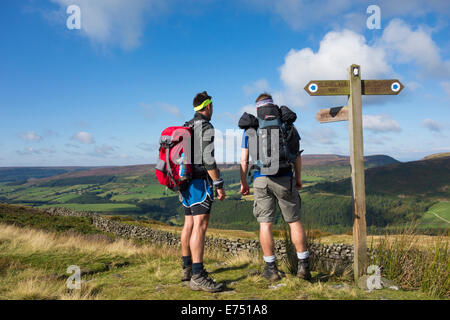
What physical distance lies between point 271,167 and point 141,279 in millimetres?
3073

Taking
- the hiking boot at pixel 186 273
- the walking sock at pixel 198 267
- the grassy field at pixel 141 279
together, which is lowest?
the grassy field at pixel 141 279

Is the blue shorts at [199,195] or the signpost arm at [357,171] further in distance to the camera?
the signpost arm at [357,171]

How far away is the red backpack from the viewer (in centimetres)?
405

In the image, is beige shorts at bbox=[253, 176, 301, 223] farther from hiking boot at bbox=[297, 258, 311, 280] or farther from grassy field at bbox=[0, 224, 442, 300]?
grassy field at bbox=[0, 224, 442, 300]

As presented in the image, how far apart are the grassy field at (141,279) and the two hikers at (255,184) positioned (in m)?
0.34

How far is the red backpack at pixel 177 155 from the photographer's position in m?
4.05

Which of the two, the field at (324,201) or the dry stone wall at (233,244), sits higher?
the dry stone wall at (233,244)

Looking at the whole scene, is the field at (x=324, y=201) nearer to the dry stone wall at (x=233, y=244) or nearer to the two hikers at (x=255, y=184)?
the dry stone wall at (x=233, y=244)

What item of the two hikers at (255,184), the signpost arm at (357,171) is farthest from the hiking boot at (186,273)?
the signpost arm at (357,171)

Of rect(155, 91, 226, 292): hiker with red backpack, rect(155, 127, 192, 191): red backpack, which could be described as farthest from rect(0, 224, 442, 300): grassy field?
rect(155, 127, 192, 191): red backpack
